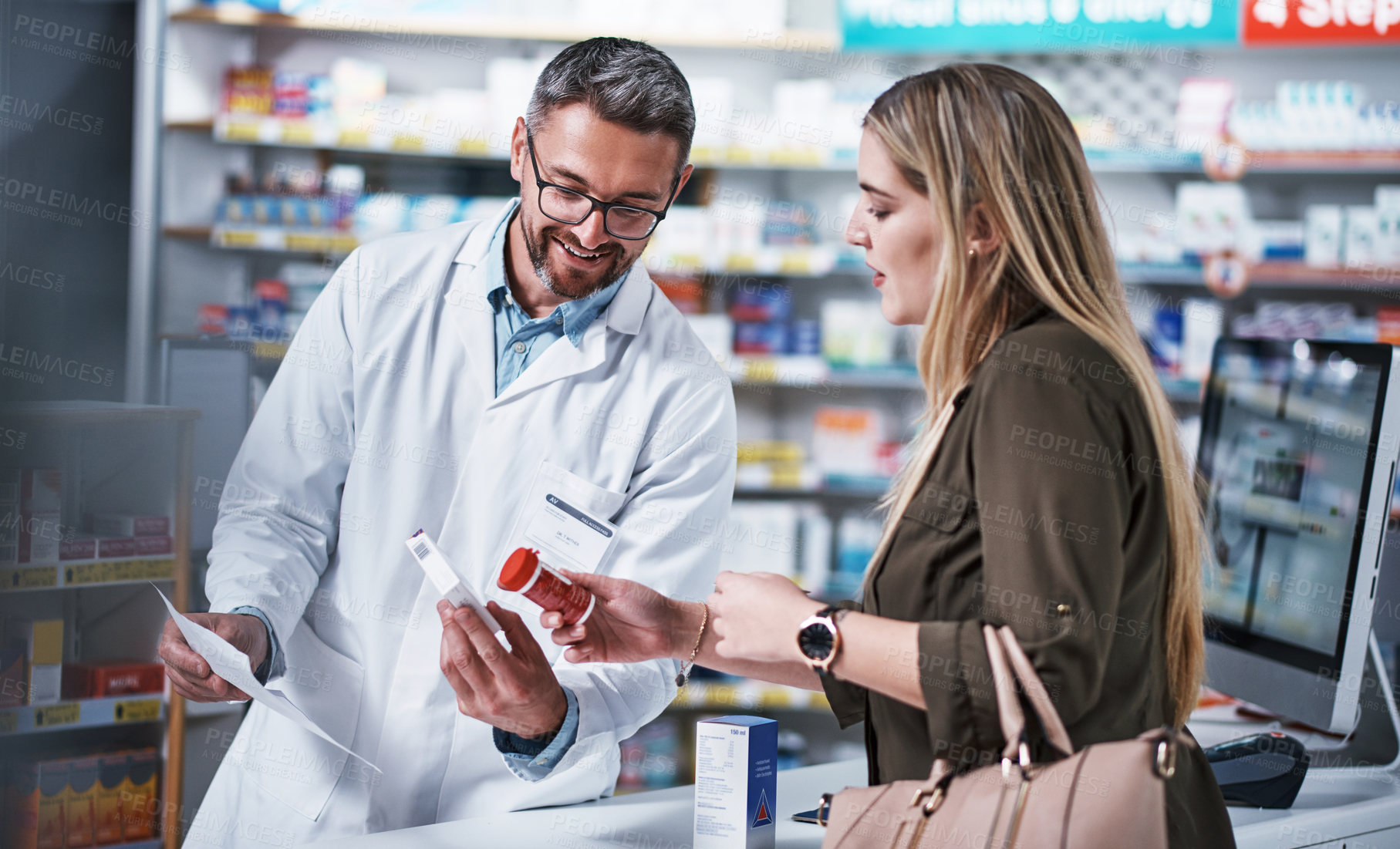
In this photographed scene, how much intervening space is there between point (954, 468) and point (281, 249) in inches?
164

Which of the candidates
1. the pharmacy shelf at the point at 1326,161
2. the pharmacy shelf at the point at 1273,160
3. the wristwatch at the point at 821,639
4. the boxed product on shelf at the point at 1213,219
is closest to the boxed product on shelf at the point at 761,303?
the pharmacy shelf at the point at 1273,160

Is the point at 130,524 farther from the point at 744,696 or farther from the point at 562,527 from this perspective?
the point at 744,696

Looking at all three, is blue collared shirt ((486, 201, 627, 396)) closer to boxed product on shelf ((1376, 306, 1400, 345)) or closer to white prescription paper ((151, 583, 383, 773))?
white prescription paper ((151, 583, 383, 773))

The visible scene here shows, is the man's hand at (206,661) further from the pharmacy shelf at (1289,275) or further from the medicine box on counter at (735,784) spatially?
the pharmacy shelf at (1289,275)

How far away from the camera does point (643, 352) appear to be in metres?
1.94

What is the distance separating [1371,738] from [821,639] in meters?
1.49

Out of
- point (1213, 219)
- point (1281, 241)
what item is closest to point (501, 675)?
point (1213, 219)

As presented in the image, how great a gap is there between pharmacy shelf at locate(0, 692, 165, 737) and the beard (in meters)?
1.54

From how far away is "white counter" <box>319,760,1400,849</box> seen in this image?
148cm

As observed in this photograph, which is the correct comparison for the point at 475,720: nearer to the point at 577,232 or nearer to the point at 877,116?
the point at 577,232

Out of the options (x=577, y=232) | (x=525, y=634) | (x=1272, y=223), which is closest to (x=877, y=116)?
(x=577, y=232)

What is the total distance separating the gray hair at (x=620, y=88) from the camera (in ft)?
5.75

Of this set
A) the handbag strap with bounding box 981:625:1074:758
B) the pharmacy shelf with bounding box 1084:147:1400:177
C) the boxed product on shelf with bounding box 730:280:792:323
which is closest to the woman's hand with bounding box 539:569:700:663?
the handbag strap with bounding box 981:625:1074:758

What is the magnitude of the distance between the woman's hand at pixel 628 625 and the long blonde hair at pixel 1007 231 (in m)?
0.42
